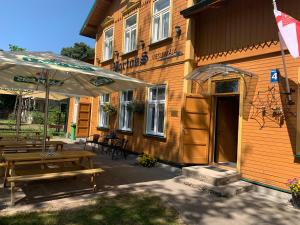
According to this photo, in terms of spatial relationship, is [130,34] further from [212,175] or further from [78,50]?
[78,50]

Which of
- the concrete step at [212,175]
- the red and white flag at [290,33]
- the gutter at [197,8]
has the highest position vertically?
Answer: the gutter at [197,8]

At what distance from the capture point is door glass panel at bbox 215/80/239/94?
8242 millimetres

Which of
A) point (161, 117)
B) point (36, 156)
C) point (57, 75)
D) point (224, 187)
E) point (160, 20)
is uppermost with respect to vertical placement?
point (160, 20)

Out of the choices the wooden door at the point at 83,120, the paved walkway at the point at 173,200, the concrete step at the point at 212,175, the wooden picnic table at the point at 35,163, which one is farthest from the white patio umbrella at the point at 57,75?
the wooden door at the point at 83,120

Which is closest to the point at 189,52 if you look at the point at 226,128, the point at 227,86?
the point at 227,86

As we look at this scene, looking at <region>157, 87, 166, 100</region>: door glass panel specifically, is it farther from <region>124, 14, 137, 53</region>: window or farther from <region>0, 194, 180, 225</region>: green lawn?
<region>0, 194, 180, 225</region>: green lawn

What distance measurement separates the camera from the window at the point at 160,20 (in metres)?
10.7

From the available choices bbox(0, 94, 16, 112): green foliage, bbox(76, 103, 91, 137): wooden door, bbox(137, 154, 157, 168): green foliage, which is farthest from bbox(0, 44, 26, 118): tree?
bbox(137, 154, 157, 168): green foliage

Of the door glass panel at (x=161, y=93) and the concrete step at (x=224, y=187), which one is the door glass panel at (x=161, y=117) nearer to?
the door glass panel at (x=161, y=93)

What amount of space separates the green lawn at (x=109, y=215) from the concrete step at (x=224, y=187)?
5.02ft

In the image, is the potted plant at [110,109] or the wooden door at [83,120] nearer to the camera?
the potted plant at [110,109]

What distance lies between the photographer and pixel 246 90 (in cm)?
772

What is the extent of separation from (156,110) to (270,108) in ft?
14.4

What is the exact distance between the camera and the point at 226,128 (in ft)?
30.9
